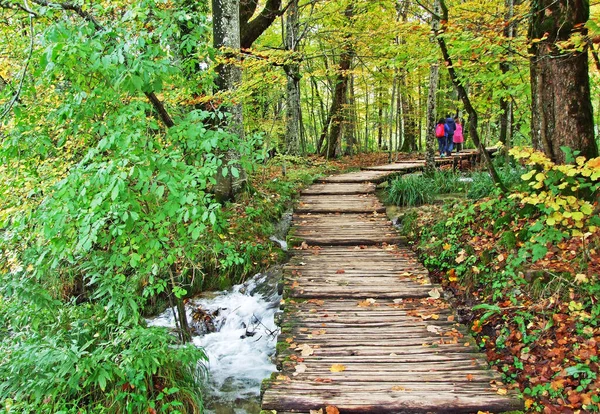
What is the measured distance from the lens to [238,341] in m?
6.01

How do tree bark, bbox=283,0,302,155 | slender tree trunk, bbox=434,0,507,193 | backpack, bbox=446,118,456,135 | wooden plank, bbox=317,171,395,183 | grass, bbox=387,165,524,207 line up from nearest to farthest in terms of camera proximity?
slender tree trunk, bbox=434,0,507,193 → grass, bbox=387,165,524,207 → wooden plank, bbox=317,171,395,183 → tree bark, bbox=283,0,302,155 → backpack, bbox=446,118,456,135

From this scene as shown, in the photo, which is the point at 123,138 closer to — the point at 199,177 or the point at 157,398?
the point at 199,177

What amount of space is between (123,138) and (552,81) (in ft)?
17.8

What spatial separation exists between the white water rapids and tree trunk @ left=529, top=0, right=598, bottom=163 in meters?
4.99

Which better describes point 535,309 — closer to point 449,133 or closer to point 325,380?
point 325,380

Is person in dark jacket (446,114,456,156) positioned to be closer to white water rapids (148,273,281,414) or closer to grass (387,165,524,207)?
grass (387,165,524,207)

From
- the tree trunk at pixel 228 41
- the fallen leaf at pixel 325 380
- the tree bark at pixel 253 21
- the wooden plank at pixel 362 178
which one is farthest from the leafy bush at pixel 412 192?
the fallen leaf at pixel 325 380

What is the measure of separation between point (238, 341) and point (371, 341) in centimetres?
271

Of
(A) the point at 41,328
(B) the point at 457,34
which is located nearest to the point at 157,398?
(A) the point at 41,328

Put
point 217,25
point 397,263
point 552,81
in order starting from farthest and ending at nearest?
1. point 217,25
2. point 397,263
3. point 552,81

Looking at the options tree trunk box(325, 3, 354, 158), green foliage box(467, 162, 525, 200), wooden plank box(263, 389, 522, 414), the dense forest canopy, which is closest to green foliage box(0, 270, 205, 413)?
the dense forest canopy

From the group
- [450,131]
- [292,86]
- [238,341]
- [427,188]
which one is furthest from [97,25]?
[450,131]

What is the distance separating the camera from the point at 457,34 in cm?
520

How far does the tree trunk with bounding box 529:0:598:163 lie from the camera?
4.89 meters
